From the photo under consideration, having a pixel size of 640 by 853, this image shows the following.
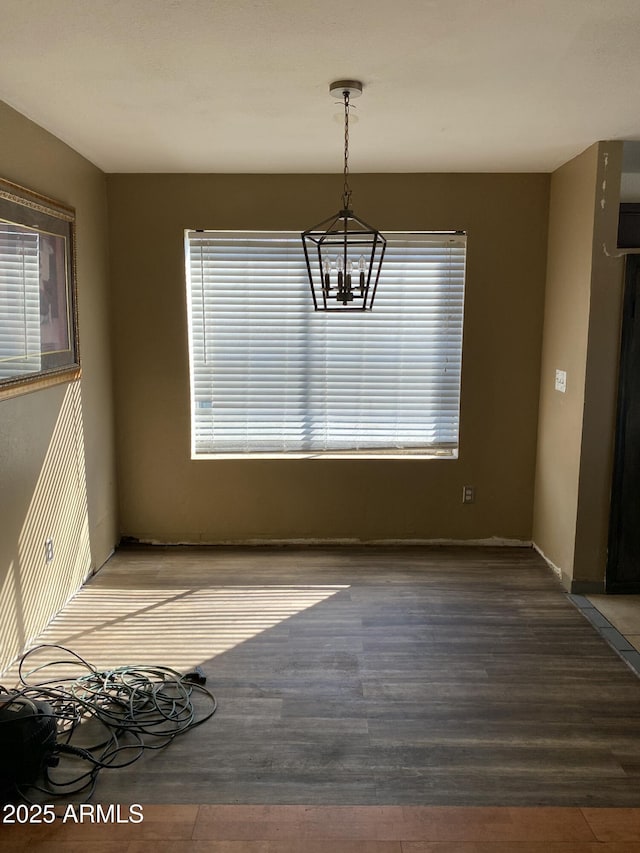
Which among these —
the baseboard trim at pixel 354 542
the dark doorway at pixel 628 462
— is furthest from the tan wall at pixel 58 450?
the dark doorway at pixel 628 462

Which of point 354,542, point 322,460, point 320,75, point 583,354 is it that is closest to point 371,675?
point 354,542

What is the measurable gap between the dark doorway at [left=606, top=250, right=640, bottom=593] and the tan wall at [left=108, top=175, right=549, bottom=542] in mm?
808

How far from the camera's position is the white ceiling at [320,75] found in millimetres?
2098

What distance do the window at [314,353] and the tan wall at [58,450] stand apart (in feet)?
2.11

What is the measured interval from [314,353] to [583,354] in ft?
5.70

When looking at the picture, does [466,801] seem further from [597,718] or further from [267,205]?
[267,205]

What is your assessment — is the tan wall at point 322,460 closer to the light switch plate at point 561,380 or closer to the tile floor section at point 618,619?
the light switch plate at point 561,380

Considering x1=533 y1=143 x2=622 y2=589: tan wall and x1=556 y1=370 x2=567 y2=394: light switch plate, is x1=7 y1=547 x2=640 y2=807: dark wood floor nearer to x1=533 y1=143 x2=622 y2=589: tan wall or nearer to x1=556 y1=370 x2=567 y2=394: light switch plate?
x1=533 y1=143 x2=622 y2=589: tan wall

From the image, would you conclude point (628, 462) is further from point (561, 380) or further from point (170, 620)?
point (170, 620)

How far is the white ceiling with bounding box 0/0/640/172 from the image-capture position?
2098mm

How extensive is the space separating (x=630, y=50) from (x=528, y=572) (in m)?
2.92

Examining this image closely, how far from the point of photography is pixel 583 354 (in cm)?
380

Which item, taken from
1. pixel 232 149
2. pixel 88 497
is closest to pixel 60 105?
pixel 232 149

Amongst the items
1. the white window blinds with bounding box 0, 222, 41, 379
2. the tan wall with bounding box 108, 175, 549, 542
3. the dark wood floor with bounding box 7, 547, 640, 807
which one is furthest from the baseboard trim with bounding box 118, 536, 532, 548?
the white window blinds with bounding box 0, 222, 41, 379
